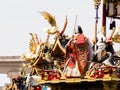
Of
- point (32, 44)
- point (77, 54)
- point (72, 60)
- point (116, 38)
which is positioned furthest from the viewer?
point (32, 44)

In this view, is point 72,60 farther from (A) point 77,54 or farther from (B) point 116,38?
(B) point 116,38

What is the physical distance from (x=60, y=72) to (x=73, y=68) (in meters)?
0.59

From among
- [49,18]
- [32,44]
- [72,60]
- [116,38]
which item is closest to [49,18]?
[49,18]

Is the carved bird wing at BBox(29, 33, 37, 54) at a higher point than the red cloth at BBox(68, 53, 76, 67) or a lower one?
higher

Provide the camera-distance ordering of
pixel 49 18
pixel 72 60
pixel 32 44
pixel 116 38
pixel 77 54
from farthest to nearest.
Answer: pixel 32 44 < pixel 49 18 < pixel 116 38 < pixel 72 60 < pixel 77 54

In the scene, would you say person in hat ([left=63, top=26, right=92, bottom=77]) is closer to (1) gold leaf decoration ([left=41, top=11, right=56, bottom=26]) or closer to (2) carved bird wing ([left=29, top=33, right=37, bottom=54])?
(1) gold leaf decoration ([left=41, top=11, right=56, bottom=26])

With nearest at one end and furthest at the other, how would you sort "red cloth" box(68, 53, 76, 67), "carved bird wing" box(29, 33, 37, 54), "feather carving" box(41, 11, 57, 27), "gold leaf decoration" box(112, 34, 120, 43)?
"red cloth" box(68, 53, 76, 67)
"gold leaf decoration" box(112, 34, 120, 43)
"feather carving" box(41, 11, 57, 27)
"carved bird wing" box(29, 33, 37, 54)

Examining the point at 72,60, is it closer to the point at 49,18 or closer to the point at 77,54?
the point at 77,54

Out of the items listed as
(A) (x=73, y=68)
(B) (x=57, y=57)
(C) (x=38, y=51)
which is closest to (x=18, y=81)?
(C) (x=38, y=51)

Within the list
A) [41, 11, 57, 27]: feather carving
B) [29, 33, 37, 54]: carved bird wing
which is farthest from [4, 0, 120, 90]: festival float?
[29, 33, 37, 54]: carved bird wing

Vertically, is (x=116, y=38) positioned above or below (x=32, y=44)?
below

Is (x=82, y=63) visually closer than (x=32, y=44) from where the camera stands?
Yes

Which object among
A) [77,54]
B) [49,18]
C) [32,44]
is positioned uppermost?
[49,18]

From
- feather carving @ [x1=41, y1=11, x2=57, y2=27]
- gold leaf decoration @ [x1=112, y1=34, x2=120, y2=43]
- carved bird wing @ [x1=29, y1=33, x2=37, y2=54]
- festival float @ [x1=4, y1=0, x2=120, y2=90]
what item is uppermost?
feather carving @ [x1=41, y1=11, x2=57, y2=27]
